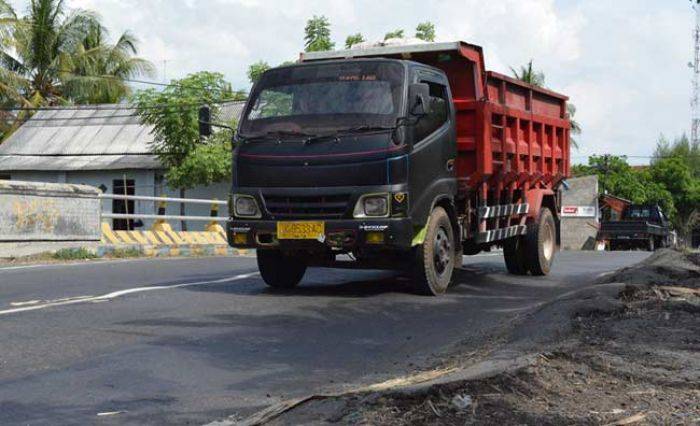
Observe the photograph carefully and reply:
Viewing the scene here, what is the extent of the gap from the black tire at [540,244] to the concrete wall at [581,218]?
3630 centimetres

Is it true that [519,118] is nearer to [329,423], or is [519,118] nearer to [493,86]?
[493,86]

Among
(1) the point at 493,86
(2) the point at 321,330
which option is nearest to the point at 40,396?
(2) the point at 321,330

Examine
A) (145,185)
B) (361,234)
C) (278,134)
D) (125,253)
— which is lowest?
(125,253)

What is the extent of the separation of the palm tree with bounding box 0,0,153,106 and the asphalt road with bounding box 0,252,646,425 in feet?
106

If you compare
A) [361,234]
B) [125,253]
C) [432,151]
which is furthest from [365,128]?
[125,253]

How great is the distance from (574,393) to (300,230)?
5.13m

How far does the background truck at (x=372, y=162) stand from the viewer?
9.04 m

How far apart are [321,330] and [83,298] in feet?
9.48

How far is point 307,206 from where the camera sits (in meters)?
9.20

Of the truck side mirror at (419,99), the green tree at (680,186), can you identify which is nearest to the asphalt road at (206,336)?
the truck side mirror at (419,99)

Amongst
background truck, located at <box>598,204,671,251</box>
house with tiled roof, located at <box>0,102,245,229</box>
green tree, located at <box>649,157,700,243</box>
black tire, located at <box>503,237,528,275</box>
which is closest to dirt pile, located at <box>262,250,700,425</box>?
black tire, located at <box>503,237,528,275</box>

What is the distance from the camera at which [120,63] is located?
151 feet

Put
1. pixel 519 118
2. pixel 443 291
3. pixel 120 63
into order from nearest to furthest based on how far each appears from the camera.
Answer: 1. pixel 443 291
2. pixel 519 118
3. pixel 120 63

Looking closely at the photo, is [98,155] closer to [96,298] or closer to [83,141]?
[83,141]
